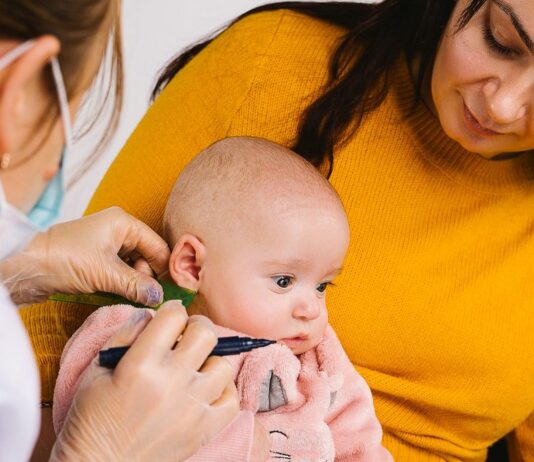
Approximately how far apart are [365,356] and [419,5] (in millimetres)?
666

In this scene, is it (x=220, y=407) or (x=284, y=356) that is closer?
(x=220, y=407)

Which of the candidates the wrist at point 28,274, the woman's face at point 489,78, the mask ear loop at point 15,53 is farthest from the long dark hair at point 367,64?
the mask ear loop at point 15,53

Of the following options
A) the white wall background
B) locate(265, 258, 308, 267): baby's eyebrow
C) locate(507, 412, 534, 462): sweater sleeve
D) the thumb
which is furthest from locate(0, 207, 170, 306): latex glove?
the white wall background

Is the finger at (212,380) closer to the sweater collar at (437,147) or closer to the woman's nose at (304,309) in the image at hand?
the woman's nose at (304,309)

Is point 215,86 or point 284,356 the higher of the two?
point 215,86

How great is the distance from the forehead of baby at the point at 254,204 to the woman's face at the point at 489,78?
0.94 feet

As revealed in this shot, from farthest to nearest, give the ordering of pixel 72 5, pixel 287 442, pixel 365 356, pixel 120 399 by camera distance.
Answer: pixel 365 356 → pixel 287 442 → pixel 120 399 → pixel 72 5

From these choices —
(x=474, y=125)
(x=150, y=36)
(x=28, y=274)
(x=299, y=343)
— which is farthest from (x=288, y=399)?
(x=150, y=36)

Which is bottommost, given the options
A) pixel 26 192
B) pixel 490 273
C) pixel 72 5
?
pixel 490 273

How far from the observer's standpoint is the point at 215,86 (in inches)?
62.5

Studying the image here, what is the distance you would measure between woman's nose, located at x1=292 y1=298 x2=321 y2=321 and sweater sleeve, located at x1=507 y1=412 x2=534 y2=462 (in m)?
0.71

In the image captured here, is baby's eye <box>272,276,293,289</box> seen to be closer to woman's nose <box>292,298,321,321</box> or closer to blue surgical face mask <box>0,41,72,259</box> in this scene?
woman's nose <box>292,298,321,321</box>

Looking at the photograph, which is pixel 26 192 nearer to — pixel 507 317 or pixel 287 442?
pixel 287 442

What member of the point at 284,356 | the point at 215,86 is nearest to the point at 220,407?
the point at 284,356
